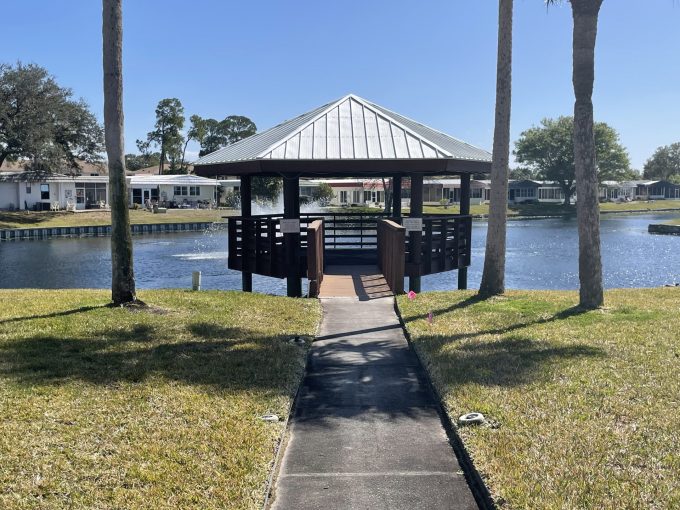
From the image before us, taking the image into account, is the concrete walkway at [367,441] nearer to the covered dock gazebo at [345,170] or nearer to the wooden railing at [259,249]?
the covered dock gazebo at [345,170]

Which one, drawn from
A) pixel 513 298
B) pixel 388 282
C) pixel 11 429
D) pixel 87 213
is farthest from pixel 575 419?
pixel 87 213

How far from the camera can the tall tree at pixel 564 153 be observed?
286 feet

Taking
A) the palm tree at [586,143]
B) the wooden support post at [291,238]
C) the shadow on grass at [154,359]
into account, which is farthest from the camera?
the wooden support post at [291,238]

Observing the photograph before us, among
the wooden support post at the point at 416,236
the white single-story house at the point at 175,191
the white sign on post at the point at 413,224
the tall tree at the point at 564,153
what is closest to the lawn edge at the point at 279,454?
the white sign on post at the point at 413,224

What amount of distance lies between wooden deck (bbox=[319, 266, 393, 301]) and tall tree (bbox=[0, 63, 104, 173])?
44.5m

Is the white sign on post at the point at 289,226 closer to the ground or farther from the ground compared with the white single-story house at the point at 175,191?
closer to the ground

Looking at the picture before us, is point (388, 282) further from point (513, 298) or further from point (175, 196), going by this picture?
point (175, 196)

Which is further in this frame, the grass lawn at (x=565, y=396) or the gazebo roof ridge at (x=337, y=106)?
the gazebo roof ridge at (x=337, y=106)

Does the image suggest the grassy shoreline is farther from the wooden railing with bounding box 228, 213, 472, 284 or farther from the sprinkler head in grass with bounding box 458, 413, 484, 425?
the sprinkler head in grass with bounding box 458, 413, 484, 425

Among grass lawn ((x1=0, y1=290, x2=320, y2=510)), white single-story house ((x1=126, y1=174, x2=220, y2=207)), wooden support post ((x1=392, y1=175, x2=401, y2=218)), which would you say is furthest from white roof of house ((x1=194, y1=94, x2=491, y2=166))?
white single-story house ((x1=126, y1=174, x2=220, y2=207))

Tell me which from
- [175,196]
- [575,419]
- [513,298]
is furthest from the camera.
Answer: [175,196]

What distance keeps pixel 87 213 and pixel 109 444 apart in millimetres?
57107

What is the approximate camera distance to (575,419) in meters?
5.61

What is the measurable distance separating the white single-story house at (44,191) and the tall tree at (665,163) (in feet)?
429
